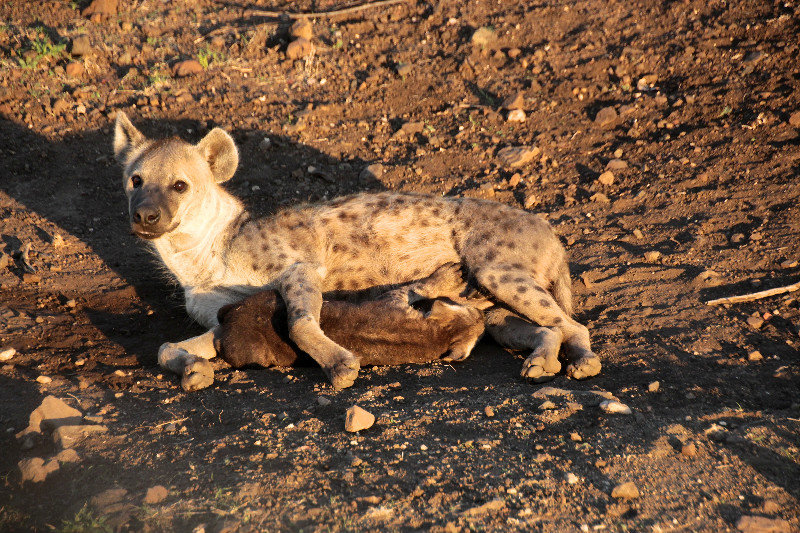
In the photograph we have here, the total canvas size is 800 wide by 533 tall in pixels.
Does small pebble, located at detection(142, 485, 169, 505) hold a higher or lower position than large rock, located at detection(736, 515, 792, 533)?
lower

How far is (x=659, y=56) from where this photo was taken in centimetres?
649

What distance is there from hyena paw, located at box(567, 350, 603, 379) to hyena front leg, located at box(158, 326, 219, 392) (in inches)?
73.0

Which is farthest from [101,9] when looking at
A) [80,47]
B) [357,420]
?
[357,420]

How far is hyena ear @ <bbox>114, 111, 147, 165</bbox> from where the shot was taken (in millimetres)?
4586

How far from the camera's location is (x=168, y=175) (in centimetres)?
425

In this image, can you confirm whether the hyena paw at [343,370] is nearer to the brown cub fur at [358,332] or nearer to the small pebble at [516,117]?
the brown cub fur at [358,332]

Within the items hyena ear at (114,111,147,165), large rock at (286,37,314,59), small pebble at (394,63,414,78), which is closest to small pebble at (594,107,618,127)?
small pebble at (394,63,414,78)

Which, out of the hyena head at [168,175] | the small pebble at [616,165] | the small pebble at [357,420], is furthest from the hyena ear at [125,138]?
the small pebble at [616,165]

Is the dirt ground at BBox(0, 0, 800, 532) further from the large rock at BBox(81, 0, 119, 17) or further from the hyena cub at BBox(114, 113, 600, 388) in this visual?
the hyena cub at BBox(114, 113, 600, 388)

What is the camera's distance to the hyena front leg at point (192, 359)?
3.65 metres

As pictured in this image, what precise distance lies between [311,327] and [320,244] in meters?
0.83

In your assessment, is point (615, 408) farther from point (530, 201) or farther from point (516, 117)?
point (516, 117)

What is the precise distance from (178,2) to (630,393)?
22.1 ft

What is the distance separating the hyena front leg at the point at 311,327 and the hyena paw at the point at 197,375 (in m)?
0.47
